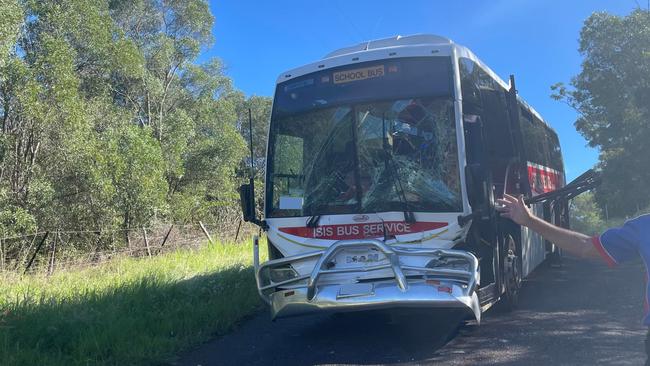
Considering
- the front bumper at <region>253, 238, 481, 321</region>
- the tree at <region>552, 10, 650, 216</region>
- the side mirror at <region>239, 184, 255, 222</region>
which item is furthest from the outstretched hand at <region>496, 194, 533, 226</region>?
the tree at <region>552, 10, 650, 216</region>

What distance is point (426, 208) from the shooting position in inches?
240

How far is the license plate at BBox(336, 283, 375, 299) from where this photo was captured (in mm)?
5785

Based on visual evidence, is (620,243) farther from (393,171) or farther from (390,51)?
(390,51)

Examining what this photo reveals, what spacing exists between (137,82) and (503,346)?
23723mm

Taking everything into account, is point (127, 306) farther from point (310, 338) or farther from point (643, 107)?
point (643, 107)

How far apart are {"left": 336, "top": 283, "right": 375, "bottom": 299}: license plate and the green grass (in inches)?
86.7

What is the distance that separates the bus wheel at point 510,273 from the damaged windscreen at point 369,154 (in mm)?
2047

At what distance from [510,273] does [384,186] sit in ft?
9.08

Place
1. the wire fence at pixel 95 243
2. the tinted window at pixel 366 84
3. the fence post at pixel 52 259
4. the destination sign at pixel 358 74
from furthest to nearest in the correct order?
the wire fence at pixel 95 243 < the fence post at pixel 52 259 < the destination sign at pixel 358 74 < the tinted window at pixel 366 84

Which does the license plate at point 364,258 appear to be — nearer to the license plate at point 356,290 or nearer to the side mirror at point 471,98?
the license plate at point 356,290

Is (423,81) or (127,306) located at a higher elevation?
(423,81)

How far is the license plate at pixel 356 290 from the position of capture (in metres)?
5.79

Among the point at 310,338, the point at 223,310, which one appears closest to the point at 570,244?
the point at 310,338

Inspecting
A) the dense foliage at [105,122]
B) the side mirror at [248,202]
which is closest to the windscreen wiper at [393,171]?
the side mirror at [248,202]
